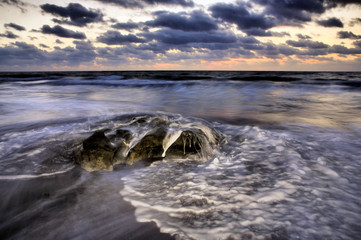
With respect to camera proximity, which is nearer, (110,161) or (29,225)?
(29,225)

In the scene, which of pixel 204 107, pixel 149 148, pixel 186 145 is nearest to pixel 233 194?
pixel 186 145

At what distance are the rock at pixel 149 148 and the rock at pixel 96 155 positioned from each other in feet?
0.93

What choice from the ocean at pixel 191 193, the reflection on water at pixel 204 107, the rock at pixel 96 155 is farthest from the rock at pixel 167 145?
the reflection on water at pixel 204 107

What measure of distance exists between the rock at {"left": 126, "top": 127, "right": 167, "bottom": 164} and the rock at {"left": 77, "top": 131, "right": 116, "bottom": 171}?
0.93 ft

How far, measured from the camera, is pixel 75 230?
5.47 ft

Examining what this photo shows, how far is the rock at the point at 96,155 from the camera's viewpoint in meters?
2.71

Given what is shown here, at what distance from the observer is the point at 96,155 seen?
278cm

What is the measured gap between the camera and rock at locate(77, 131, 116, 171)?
2705mm

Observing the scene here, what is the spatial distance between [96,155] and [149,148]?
2.41 feet

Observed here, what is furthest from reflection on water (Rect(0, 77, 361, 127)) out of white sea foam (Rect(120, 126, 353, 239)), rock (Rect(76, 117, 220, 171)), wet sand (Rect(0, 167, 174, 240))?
wet sand (Rect(0, 167, 174, 240))

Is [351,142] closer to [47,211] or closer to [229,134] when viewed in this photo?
[229,134]

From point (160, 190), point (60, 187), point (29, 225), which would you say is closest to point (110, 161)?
point (60, 187)

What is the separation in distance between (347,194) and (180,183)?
171 cm

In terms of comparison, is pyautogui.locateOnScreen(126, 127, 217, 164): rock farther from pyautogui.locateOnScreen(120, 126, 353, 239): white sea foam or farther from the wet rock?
pyautogui.locateOnScreen(120, 126, 353, 239): white sea foam
